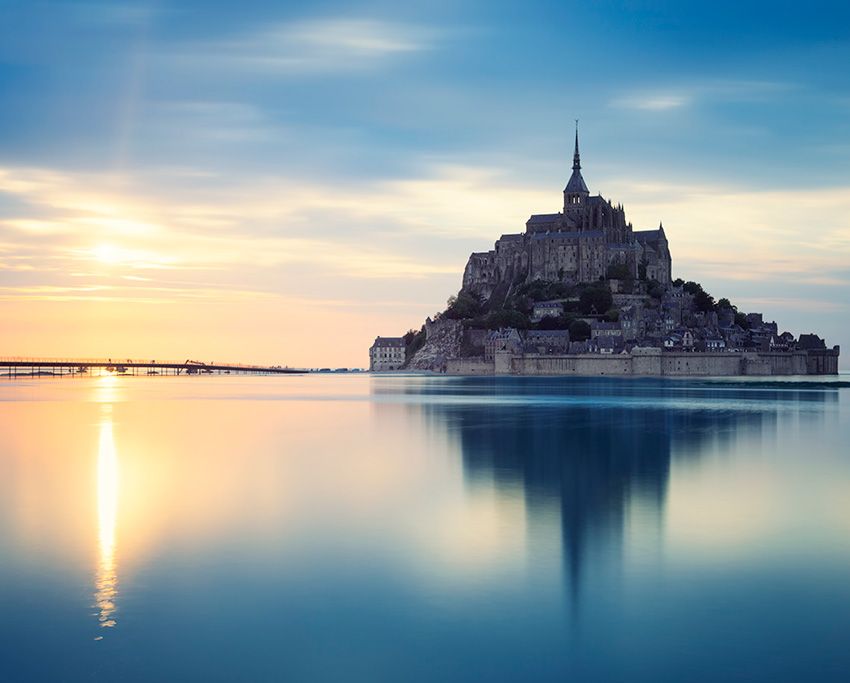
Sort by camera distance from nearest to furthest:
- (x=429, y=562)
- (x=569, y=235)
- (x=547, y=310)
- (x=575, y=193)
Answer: (x=429, y=562) < (x=547, y=310) < (x=569, y=235) < (x=575, y=193)

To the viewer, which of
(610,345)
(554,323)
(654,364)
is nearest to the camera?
(654,364)

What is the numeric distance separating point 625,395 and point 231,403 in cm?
2246

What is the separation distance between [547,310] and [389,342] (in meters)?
40.1

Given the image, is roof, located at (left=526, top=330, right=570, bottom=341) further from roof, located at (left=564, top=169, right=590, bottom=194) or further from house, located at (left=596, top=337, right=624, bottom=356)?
roof, located at (left=564, top=169, right=590, bottom=194)

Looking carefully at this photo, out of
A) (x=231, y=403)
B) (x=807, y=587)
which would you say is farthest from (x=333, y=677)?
(x=231, y=403)

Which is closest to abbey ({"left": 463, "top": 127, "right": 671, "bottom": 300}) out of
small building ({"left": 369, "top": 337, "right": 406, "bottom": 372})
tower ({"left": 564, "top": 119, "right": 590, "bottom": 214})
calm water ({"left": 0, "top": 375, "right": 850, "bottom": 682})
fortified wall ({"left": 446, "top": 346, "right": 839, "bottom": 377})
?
tower ({"left": 564, "top": 119, "right": 590, "bottom": 214})

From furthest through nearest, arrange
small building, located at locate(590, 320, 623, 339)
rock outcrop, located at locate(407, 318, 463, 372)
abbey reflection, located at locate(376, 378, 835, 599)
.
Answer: rock outcrop, located at locate(407, 318, 463, 372) → small building, located at locate(590, 320, 623, 339) → abbey reflection, located at locate(376, 378, 835, 599)

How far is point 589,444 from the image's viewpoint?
26.3 metres

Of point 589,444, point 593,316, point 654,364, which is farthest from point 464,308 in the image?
point 589,444

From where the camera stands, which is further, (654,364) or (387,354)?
(387,354)

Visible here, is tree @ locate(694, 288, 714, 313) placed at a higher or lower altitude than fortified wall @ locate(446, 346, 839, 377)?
higher

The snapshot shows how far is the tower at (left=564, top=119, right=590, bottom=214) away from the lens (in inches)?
4281

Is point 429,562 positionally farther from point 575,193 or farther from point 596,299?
point 575,193

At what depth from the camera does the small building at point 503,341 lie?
98812 millimetres
